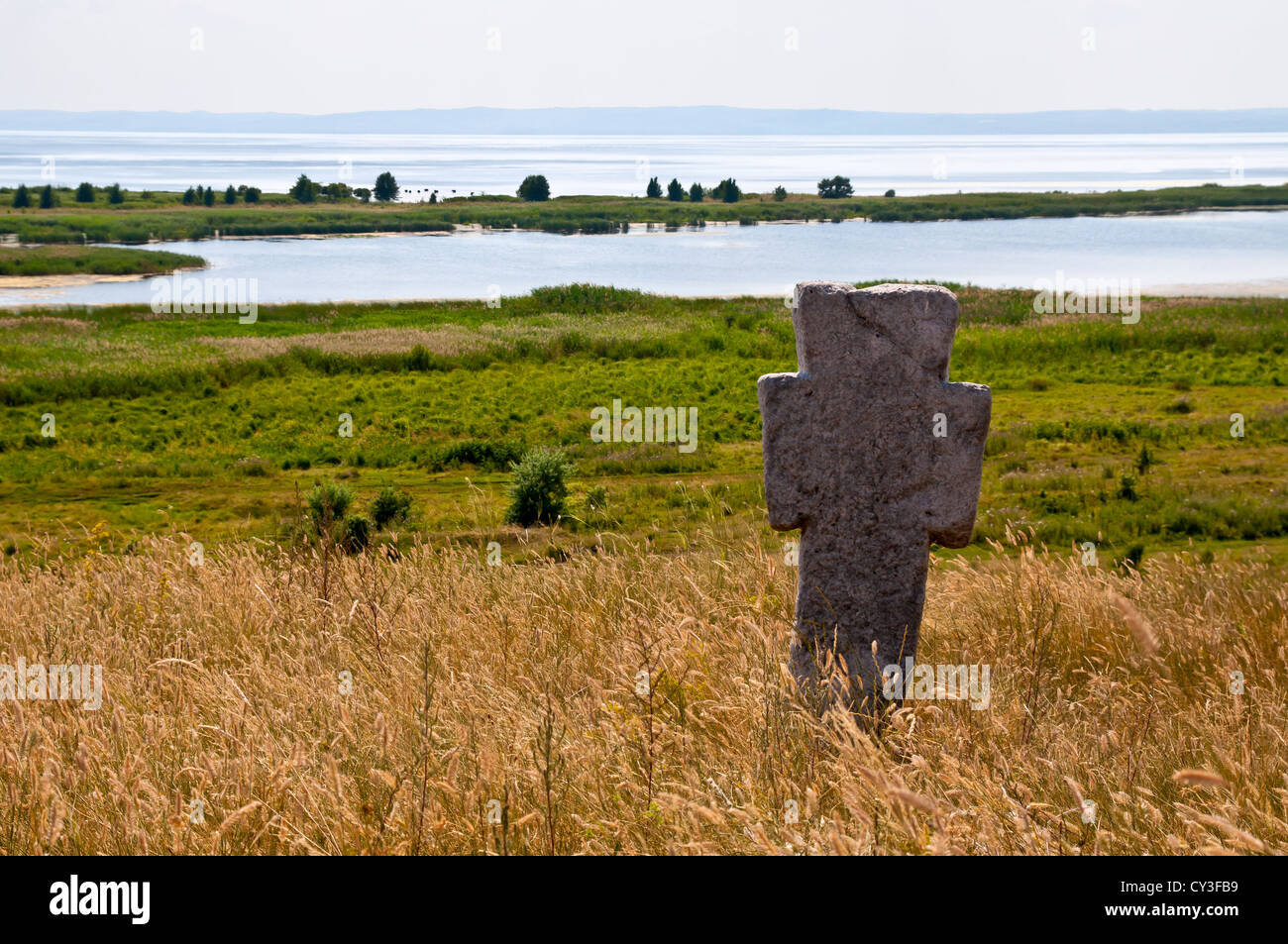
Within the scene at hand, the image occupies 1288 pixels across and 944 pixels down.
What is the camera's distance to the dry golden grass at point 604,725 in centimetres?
397

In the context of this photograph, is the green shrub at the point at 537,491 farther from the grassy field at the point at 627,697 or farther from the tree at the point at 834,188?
the tree at the point at 834,188

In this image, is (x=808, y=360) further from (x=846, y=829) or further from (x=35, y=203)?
(x=35, y=203)

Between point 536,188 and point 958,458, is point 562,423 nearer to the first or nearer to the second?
point 958,458

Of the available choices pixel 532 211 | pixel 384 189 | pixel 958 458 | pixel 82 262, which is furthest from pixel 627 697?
pixel 384 189

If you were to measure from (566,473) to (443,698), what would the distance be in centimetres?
1206

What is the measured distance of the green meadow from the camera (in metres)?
16.5

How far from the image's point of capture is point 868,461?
570 centimetres

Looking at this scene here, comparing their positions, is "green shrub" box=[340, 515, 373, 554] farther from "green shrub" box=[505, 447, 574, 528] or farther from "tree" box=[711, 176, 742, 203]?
"tree" box=[711, 176, 742, 203]

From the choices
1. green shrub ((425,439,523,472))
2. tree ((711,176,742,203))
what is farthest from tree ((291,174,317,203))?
green shrub ((425,439,523,472))

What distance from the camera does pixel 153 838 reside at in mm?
3969

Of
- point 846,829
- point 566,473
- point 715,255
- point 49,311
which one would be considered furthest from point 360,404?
point 715,255

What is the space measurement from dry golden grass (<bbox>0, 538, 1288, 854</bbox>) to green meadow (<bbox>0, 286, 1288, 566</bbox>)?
4.70ft

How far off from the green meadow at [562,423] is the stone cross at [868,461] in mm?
2177

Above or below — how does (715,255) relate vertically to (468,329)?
above
